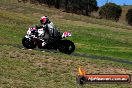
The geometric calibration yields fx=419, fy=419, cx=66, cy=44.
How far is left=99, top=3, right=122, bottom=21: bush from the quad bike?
357 ft

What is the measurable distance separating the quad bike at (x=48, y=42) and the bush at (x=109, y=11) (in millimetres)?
108938

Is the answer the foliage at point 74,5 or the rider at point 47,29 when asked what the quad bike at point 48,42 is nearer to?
the rider at point 47,29

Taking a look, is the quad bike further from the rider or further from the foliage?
the foliage

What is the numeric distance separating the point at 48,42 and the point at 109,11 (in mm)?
112644

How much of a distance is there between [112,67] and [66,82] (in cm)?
599

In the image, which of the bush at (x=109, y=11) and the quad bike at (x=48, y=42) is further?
the bush at (x=109, y=11)

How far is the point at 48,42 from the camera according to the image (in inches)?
1025

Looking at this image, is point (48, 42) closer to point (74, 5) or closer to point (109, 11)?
point (74, 5)

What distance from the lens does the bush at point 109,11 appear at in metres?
137

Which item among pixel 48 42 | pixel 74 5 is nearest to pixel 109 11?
pixel 74 5

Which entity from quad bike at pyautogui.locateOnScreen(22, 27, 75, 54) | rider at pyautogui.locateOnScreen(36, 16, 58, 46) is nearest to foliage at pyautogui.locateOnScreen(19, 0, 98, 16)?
quad bike at pyautogui.locateOnScreen(22, 27, 75, 54)

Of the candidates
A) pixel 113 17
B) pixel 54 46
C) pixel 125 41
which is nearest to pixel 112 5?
pixel 113 17

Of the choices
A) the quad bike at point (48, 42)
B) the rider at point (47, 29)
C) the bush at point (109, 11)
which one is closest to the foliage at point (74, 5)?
the bush at point (109, 11)

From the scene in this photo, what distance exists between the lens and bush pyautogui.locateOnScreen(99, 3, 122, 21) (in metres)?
137
